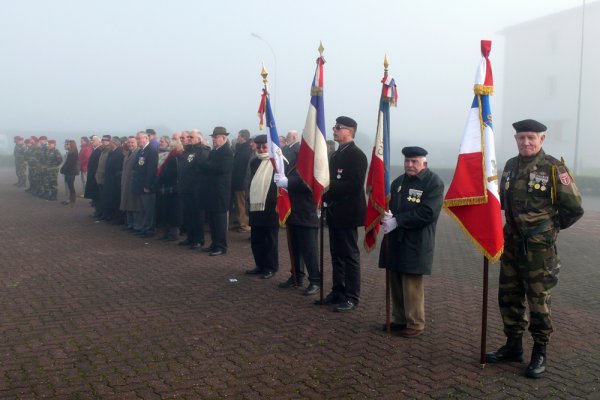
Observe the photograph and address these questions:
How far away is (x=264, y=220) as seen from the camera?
27.2 feet

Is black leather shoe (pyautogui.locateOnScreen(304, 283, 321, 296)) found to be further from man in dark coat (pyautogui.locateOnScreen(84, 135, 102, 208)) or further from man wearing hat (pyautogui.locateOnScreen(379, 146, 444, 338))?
man in dark coat (pyautogui.locateOnScreen(84, 135, 102, 208))

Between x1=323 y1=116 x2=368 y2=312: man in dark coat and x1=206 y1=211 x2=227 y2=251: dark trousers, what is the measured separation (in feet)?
11.2

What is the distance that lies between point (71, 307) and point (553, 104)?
153ft

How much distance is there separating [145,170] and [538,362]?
8.76 meters

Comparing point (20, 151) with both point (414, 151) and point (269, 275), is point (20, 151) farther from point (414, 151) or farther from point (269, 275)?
point (414, 151)

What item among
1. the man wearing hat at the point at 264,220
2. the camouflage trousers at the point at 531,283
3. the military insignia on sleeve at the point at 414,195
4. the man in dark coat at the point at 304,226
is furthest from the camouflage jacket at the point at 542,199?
the man wearing hat at the point at 264,220

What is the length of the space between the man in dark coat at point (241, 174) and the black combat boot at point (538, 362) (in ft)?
26.1

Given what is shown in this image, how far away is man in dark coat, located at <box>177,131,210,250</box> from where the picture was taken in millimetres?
10281

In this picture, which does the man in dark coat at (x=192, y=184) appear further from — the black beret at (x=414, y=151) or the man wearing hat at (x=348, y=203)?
the black beret at (x=414, y=151)

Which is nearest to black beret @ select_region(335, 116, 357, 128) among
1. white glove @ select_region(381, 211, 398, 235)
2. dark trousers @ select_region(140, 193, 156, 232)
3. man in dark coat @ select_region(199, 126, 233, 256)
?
white glove @ select_region(381, 211, 398, 235)

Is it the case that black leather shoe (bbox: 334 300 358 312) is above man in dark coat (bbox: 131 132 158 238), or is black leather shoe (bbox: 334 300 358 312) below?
below

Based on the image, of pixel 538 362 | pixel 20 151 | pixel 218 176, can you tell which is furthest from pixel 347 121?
pixel 20 151

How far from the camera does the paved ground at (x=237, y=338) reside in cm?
455

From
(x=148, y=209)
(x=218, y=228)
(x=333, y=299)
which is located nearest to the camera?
(x=333, y=299)
